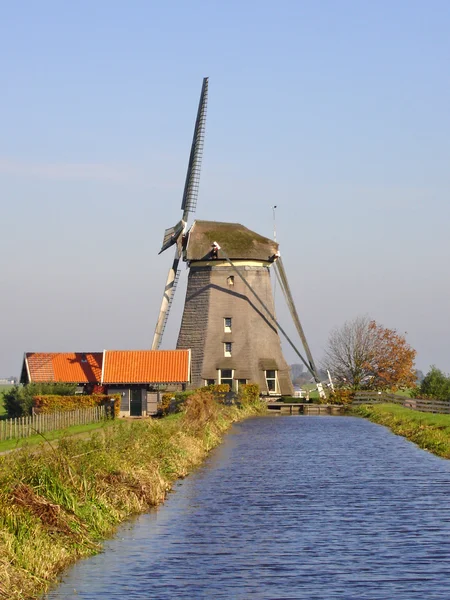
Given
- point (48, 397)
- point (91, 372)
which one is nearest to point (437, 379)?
point (91, 372)

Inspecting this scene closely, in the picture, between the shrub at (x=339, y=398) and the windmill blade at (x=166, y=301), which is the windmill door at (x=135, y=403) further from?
the shrub at (x=339, y=398)

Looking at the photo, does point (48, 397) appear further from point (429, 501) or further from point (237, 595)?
point (237, 595)

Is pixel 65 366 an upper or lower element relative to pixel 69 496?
upper

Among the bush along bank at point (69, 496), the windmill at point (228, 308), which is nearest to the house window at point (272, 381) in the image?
the windmill at point (228, 308)

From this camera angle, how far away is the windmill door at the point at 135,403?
5884 cm

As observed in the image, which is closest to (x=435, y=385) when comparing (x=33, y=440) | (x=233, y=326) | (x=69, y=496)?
(x=233, y=326)

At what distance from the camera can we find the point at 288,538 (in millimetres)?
18391

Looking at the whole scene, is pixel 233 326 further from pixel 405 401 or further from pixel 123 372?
pixel 405 401

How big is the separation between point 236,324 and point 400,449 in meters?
27.8

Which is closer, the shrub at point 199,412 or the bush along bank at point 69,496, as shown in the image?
the bush along bank at point 69,496

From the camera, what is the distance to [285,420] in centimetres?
5572

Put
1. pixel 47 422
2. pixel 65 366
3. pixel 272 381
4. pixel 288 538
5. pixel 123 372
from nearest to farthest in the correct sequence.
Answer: pixel 288 538
pixel 47 422
pixel 123 372
pixel 65 366
pixel 272 381

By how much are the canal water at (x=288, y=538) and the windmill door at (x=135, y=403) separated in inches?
1072

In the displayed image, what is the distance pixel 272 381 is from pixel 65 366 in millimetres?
12600
